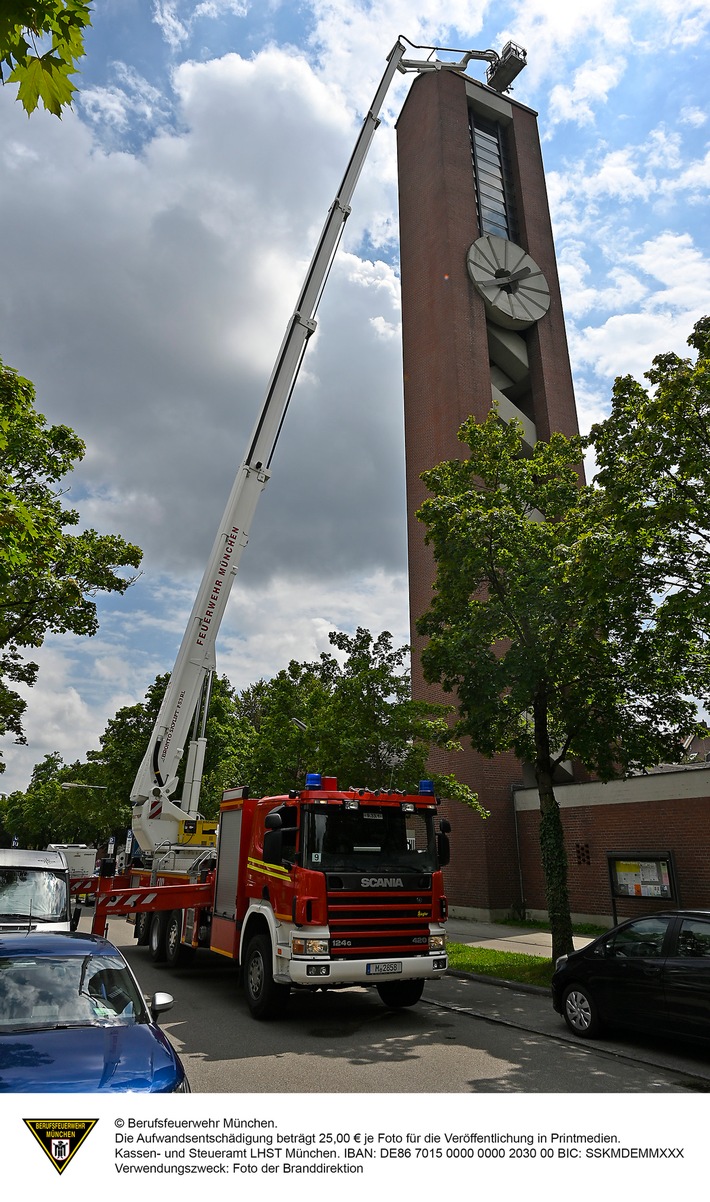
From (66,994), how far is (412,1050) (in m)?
4.42

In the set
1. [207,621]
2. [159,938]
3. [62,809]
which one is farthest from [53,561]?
[62,809]

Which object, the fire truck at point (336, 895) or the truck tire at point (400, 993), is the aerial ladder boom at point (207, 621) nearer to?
the fire truck at point (336, 895)

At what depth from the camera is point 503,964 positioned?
46.2 ft

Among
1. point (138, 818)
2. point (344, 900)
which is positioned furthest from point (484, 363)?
point (344, 900)

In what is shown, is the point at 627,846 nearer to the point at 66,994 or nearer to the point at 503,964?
the point at 503,964

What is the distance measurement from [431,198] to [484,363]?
9776mm

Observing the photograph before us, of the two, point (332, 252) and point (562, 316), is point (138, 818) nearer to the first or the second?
point (332, 252)

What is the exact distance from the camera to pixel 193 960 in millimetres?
13508

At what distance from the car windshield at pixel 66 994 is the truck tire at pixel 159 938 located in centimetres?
915

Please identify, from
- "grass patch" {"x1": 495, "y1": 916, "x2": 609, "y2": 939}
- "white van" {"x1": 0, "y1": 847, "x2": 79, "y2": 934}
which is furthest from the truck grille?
"grass patch" {"x1": 495, "y1": 916, "x2": 609, "y2": 939}

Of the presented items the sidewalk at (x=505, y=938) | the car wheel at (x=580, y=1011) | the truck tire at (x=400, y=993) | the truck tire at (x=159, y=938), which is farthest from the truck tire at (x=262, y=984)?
the sidewalk at (x=505, y=938)

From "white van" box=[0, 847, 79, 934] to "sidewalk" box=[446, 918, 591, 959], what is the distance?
32.7 feet

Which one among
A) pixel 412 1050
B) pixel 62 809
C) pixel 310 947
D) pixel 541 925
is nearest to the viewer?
pixel 412 1050
